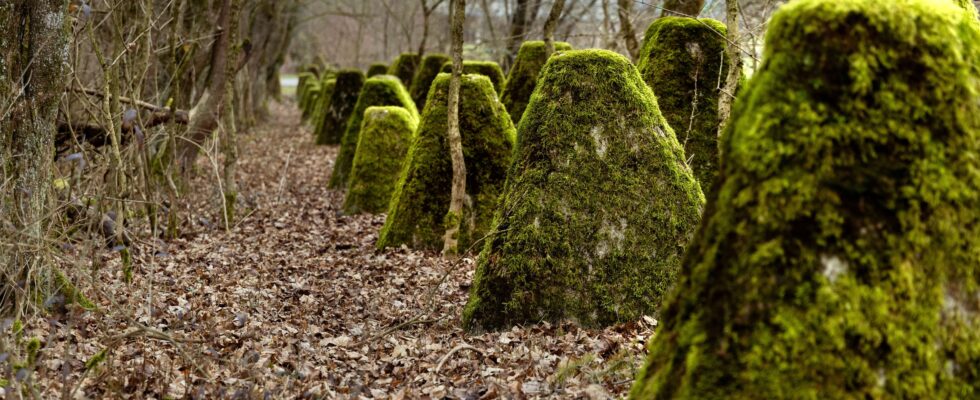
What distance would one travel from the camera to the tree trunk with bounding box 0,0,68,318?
207 inches

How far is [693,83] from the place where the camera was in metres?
8.21

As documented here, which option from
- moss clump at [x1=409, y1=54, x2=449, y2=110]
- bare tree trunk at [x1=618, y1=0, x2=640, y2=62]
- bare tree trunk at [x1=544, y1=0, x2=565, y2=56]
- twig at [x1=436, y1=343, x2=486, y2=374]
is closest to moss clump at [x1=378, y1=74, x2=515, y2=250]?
bare tree trunk at [x1=544, y1=0, x2=565, y2=56]

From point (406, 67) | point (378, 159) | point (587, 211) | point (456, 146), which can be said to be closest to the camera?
point (587, 211)

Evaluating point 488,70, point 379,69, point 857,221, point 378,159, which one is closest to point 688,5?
point 488,70

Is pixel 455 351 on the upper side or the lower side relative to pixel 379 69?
lower

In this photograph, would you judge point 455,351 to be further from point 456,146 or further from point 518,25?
point 518,25

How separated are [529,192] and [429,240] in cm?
326

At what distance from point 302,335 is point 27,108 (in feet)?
7.75

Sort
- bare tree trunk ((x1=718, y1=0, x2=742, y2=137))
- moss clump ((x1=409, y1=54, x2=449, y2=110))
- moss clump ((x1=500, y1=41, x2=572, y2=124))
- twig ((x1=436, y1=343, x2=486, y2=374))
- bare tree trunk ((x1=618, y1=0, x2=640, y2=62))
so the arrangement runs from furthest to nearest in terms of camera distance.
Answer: moss clump ((x1=409, y1=54, x2=449, y2=110)) → bare tree trunk ((x1=618, y1=0, x2=640, y2=62)) → moss clump ((x1=500, y1=41, x2=572, y2=124)) → bare tree trunk ((x1=718, y1=0, x2=742, y2=137)) → twig ((x1=436, y1=343, x2=486, y2=374))

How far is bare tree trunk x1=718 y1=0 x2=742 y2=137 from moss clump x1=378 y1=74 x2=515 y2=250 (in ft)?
7.27

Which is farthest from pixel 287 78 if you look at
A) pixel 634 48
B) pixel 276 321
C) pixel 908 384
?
pixel 908 384

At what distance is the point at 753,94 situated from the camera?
2.49 meters

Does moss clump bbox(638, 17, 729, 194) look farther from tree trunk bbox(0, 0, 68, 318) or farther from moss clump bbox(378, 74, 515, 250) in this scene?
tree trunk bbox(0, 0, 68, 318)

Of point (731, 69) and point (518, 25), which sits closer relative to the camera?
point (731, 69)
